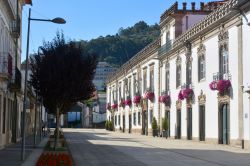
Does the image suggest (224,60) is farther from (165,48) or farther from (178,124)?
(165,48)

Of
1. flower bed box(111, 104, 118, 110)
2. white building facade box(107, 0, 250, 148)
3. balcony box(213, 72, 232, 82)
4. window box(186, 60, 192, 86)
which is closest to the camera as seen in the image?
white building facade box(107, 0, 250, 148)

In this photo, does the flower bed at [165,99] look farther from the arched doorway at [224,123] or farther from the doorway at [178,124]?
the arched doorway at [224,123]

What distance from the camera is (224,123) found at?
35.5 metres

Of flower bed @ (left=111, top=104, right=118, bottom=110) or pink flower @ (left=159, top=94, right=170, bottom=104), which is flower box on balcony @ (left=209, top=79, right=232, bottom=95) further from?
flower bed @ (left=111, top=104, right=118, bottom=110)

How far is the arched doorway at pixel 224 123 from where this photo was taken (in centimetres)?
3488

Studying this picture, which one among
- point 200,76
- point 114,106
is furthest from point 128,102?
point 200,76

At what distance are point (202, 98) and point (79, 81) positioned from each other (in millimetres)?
16175

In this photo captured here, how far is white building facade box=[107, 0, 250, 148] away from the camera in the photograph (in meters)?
32.2

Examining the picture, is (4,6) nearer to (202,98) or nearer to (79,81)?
(79,81)

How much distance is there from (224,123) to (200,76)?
648 centimetres

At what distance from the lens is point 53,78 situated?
2586 cm

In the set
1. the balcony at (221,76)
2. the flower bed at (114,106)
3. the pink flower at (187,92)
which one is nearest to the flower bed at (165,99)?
the pink flower at (187,92)

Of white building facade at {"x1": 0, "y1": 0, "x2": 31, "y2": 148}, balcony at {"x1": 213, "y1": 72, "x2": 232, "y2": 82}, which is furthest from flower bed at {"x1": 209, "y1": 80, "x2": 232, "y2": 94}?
white building facade at {"x1": 0, "y1": 0, "x2": 31, "y2": 148}

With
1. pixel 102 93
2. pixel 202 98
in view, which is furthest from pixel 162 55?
pixel 102 93
